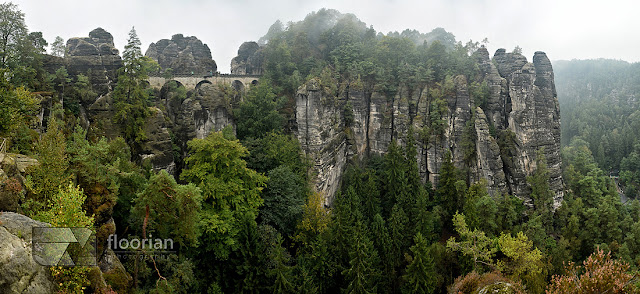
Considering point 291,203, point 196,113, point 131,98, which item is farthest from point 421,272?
point 131,98

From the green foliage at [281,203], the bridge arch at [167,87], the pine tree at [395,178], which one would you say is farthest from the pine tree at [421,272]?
the bridge arch at [167,87]

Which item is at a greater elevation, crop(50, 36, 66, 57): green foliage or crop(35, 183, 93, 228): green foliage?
crop(50, 36, 66, 57): green foliage

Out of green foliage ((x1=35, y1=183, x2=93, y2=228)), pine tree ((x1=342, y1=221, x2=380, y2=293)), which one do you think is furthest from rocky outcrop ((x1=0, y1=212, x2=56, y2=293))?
pine tree ((x1=342, y1=221, x2=380, y2=293))

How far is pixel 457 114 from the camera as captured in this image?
37.8m

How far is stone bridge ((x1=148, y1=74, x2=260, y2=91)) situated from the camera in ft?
119

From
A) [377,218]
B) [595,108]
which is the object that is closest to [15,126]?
[377,218]

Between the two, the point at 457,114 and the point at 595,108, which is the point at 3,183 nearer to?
the point at 457,114

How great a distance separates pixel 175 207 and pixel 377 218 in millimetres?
16585

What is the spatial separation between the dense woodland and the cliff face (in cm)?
146

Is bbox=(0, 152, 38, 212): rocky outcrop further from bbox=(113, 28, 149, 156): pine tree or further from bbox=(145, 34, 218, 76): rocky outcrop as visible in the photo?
bbox=(145, 34, 218, 76): rocky outcrop

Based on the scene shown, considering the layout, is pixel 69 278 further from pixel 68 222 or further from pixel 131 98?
pixel 131 98

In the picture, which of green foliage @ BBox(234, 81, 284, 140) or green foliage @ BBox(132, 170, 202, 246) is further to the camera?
green foliage @ BBox(234, 81, 284, 140)

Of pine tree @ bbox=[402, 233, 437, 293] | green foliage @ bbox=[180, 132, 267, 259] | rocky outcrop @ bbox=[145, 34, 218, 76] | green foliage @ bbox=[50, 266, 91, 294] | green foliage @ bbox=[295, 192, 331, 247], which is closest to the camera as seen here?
green foliage @ bbox=[50, 266, 91, 294]

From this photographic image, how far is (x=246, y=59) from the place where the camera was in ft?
167
